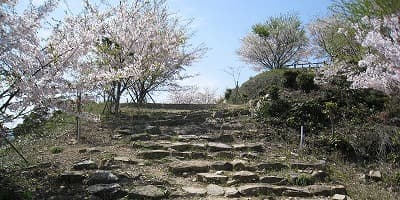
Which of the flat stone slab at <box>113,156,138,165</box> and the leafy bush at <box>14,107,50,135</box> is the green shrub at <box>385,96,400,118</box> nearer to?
the flat stone slab at <box>113,156,138,165</box>

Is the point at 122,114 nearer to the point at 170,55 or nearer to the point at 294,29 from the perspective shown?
the point at 170,55

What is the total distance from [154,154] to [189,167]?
1075mm

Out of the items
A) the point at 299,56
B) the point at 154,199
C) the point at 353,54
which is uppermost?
the point at 299,56

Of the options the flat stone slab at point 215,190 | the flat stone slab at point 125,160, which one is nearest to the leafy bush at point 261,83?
→ the flat stone slab at point 125,160

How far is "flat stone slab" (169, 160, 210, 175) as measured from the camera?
7762 millimetres

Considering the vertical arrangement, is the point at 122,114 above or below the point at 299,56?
below

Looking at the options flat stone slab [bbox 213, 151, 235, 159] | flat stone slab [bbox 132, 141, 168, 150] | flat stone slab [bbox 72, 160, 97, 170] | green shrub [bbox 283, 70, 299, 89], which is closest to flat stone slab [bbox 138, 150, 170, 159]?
flat stone slab [bbox 132, 141, 168, 150]

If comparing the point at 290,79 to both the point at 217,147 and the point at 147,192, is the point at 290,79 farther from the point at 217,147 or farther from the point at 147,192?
the point at 147,192

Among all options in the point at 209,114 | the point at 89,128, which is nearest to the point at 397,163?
the point at 209,114

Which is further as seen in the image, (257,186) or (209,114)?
(209,114)

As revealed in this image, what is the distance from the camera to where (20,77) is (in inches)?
234

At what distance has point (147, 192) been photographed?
6473 millimetres

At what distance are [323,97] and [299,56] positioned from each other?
62.2 feet

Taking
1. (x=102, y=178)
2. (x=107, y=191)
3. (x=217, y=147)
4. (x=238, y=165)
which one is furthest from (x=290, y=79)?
(x=107, y=191)
